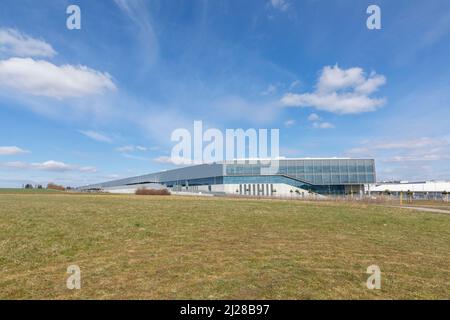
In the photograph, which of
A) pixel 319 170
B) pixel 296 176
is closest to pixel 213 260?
pixel 296 176

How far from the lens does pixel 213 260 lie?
7.53 m

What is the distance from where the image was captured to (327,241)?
10.1 meters

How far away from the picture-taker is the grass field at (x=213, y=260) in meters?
5.50

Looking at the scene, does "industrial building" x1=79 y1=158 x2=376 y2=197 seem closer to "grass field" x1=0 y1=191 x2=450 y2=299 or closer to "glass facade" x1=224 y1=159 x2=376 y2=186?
"glass facade" x1=224 y1=159 x2=376 y2=186

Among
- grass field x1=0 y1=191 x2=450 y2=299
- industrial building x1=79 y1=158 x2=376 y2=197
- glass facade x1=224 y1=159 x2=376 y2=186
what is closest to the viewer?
grass field x1=0 y1=191 x2=450 y2=299

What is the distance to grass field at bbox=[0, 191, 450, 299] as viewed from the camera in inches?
217

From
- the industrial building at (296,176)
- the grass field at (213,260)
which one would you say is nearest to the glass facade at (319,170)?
the industrial building at (296,176)

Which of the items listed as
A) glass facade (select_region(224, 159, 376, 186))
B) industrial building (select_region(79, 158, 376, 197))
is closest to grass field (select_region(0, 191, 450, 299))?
industrial building (select_region(79, 158, 376, 197))

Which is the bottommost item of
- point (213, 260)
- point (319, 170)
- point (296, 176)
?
point (213, 260)

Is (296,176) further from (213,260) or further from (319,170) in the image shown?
(213,260)

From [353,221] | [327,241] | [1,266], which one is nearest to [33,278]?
[1,266]

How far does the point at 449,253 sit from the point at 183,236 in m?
8.67

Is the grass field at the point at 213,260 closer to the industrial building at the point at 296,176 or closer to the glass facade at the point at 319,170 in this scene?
the industrial building at the point at 296,176
